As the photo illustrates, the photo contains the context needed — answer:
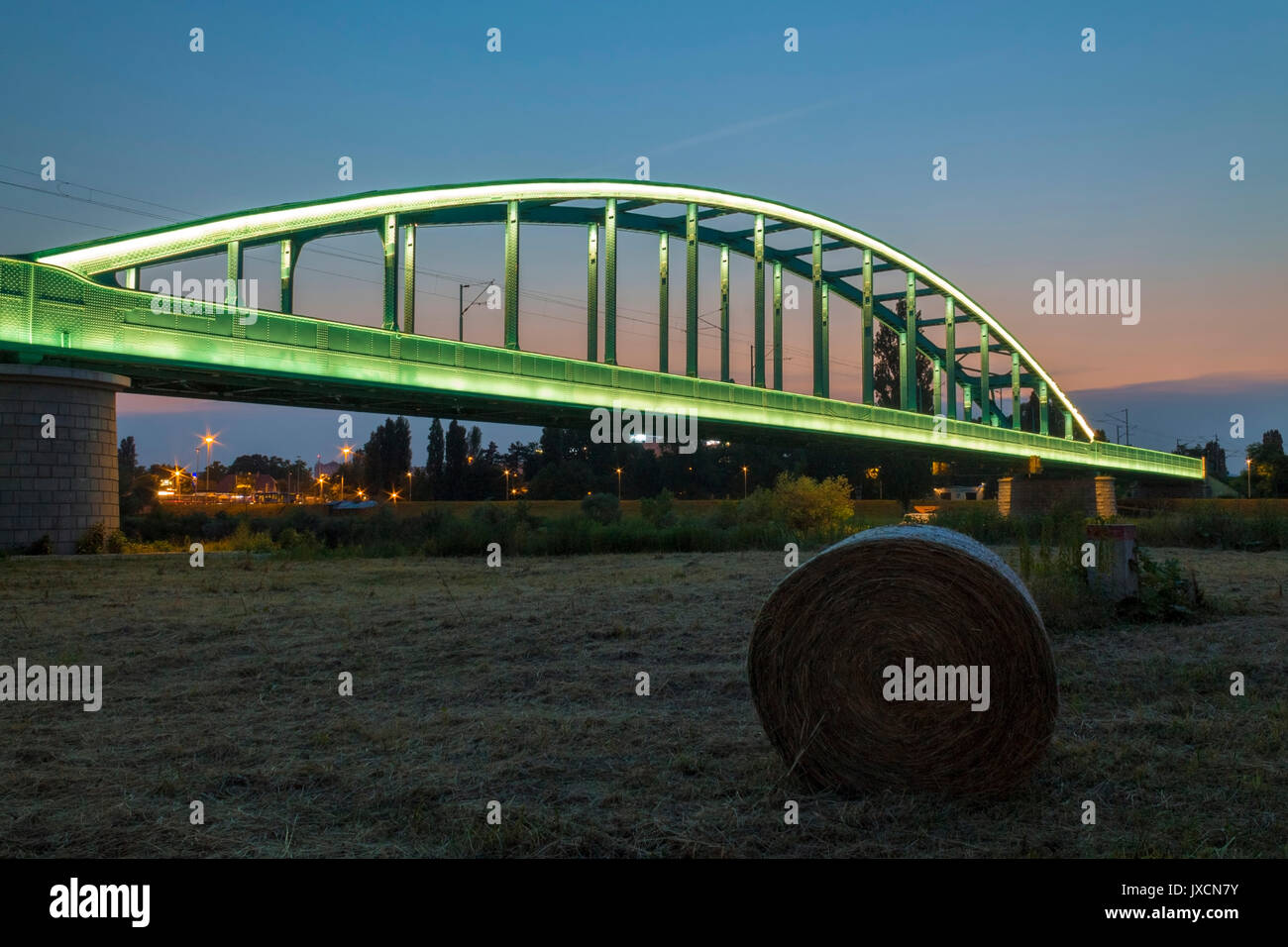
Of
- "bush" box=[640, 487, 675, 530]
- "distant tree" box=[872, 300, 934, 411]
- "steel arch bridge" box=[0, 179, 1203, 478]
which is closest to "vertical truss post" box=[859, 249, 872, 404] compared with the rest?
"steel arch bridge" box=[0, 179, 1203, 478]

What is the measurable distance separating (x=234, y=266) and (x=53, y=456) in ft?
36.1

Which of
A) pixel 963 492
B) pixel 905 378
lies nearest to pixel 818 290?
pixel 905 378

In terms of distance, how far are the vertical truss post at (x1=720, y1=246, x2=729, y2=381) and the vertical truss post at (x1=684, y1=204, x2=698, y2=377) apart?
6.59ft

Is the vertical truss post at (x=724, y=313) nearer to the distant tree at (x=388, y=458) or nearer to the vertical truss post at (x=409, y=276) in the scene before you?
the vertical truss post at (x=409, y=276)

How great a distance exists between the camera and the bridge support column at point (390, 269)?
34406mm

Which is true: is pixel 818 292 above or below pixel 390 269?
above

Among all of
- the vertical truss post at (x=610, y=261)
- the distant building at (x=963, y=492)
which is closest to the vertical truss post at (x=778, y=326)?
the vertical truss post at (x=610, y=261)

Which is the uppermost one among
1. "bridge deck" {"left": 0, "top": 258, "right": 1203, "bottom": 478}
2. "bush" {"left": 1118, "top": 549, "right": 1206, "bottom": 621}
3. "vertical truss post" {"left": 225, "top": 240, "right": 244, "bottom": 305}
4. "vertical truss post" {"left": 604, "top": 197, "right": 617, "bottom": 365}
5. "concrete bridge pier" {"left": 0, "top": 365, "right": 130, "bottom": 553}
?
"vertical truss post" {"left": 604, "top": 197, "right": 617, "bottom": 365}

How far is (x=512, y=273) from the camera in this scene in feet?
132

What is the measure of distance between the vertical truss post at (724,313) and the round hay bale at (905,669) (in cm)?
4124

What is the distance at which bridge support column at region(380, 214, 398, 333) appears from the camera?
34406 mm

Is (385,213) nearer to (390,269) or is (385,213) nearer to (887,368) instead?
(390,269)

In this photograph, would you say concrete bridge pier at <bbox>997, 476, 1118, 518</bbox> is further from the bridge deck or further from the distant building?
the bridge deck

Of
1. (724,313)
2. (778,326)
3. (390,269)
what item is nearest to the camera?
(390,269)
